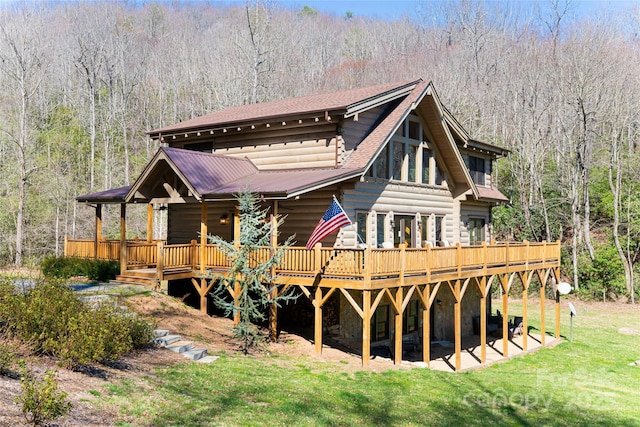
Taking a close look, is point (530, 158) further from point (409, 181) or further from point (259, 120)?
point (259, 120)

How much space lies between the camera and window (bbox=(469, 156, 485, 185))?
27764 millimetres

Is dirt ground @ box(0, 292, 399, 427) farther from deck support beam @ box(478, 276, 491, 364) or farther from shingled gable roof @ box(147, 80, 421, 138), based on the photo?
shingled gable roof @ box(147, 80, 421, 138)

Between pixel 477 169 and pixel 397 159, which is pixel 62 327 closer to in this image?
pixel 397 159

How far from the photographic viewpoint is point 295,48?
65375 millimetres

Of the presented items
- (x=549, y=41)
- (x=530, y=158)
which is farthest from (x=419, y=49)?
(x=530, y=158)

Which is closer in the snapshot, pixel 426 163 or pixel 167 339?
pixel 167 339

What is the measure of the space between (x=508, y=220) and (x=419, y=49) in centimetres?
3327

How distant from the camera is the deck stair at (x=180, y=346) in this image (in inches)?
543

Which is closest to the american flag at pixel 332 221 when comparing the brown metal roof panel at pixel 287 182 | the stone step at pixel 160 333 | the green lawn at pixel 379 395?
the brown metal roof panel at pixel 287 182

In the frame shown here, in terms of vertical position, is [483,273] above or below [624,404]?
above

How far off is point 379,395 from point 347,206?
7.18 m

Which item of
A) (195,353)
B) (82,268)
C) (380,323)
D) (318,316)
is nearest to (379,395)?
(318,316)

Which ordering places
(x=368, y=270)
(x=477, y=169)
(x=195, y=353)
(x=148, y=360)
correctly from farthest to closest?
(x=477, y=169)
(x=368, y=270)
(x=195, y=353)
(x=148, y=360)

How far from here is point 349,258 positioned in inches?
625
